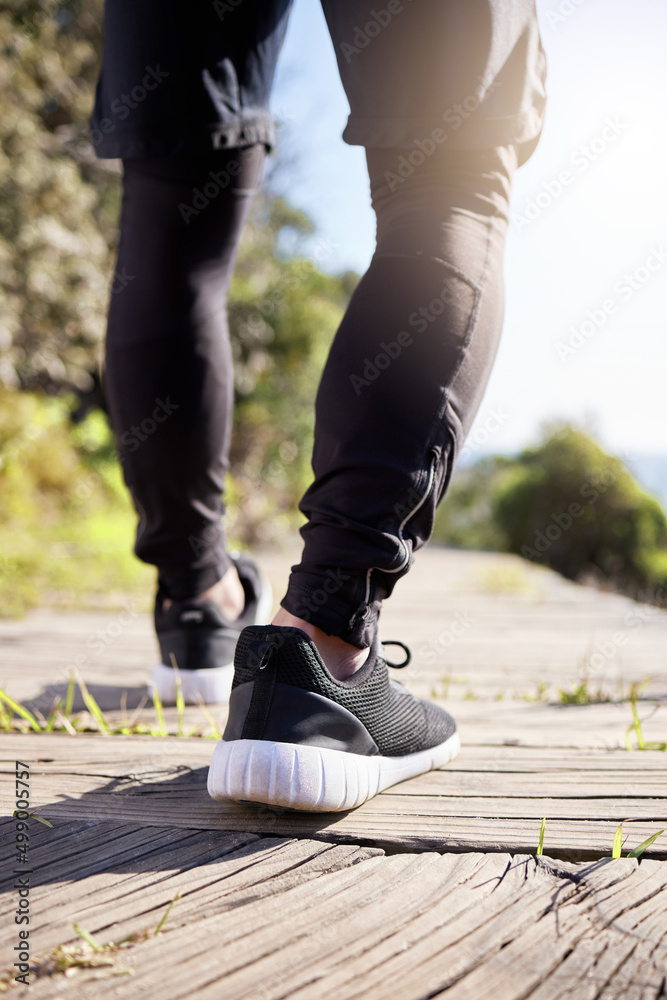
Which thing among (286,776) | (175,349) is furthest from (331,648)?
(175,349)

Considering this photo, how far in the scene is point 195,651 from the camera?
1.34m

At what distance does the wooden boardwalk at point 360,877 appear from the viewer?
1.75 ft

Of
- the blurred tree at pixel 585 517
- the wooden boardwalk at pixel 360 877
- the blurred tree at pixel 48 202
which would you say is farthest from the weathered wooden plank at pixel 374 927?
the blurred tree at pixel 585 517

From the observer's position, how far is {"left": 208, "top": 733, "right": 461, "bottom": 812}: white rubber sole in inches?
30.5

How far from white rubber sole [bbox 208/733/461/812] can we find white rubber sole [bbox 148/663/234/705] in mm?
532

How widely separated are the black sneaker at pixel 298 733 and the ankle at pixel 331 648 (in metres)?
0.02

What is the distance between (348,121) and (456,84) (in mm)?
152

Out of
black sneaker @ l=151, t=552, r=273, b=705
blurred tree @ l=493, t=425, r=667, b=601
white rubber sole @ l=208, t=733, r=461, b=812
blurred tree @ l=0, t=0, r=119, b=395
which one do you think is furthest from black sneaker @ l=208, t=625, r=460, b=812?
blurred tree @ l=493, t=425, r=667, b=601

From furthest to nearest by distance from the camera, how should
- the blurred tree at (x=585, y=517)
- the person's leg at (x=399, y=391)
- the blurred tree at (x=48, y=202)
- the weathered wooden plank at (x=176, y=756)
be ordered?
the blurred tree at (x=585, y=517)
the blurred tree at (x=48, y=202)
the weathered wooden plank at (x=176, y=756)
the person's leg at (x=399, y=391)

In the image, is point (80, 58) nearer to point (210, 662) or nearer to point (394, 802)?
point (210, 662)

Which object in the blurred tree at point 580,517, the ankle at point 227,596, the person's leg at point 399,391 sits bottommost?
the blurred tree at point 580,517

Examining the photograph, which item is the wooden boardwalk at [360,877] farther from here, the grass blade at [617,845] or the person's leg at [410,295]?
the person's leg at [410,295]

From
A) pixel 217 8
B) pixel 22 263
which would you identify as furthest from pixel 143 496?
pixel 22 263

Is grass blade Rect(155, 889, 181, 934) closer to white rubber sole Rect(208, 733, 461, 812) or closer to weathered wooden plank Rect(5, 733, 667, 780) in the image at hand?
white rubber sole Rect(208, 733, 461, 812)
